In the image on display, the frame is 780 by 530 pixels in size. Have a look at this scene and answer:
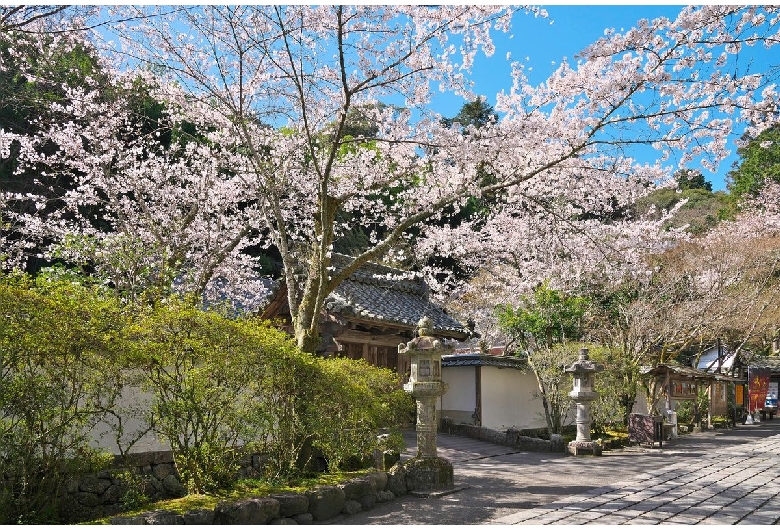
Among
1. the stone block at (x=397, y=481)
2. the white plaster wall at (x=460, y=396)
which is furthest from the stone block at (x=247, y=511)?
the white plaster wall at (x=460, y=396)

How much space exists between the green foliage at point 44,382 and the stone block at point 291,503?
1865 millimetres

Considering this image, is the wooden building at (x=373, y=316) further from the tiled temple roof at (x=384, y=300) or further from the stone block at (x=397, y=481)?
the stone block at (x=397, y=481)

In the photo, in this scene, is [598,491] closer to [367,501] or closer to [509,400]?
[367,501]

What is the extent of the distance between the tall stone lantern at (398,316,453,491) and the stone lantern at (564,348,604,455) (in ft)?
18.4

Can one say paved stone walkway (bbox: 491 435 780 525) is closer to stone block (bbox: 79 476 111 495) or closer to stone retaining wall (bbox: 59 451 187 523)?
stone retaining wall (bbox: 59 451 187 523)

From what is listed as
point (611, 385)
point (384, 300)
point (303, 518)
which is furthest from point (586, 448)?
point (303, 518)

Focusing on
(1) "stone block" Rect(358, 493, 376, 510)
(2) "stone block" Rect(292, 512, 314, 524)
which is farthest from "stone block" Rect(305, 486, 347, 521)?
(1) "stone block" Rect(358, 493, 376, 510)

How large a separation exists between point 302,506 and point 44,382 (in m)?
2.90

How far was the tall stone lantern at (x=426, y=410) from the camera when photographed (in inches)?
340

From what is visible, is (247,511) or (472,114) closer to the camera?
(247,511)

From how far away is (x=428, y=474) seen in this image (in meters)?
8.63

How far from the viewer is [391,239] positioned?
8398 mm

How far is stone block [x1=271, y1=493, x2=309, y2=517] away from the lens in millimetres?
6438

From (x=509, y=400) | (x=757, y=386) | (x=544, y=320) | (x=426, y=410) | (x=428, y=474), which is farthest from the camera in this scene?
(x=757, y=386)
